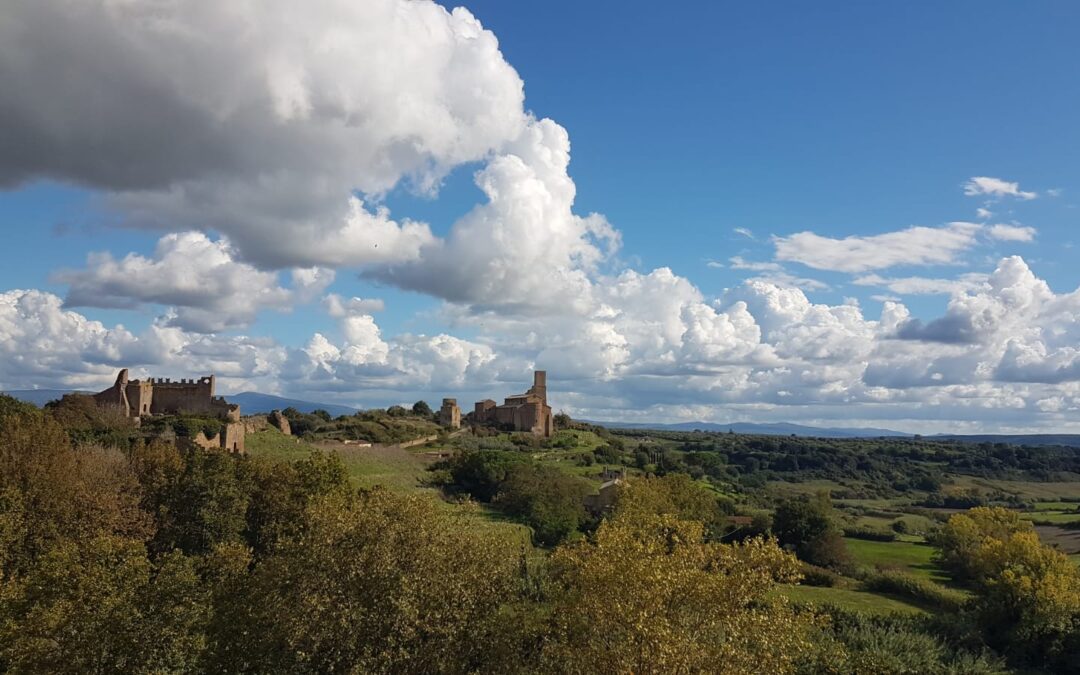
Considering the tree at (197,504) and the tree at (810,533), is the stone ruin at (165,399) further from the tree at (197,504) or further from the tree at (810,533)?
the tree at (810,533)

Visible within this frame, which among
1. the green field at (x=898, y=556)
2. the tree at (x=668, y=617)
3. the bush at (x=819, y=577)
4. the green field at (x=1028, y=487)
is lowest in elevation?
the green field at (x=1028, y=487)

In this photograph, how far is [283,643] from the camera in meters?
22.7

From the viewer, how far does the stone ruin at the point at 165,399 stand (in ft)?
263

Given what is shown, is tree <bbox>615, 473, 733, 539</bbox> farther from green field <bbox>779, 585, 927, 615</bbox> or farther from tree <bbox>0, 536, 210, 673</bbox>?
tree <bbox>0, 536, 210, 673</bbox>

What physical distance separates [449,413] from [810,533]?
82.2 metres

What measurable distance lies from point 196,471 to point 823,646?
3709cm

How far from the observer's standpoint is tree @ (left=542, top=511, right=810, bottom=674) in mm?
18750

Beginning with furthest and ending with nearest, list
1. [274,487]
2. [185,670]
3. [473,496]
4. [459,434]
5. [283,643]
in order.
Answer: [459,434] < [473,496] < [274,487] < [185,670] < [283,643]

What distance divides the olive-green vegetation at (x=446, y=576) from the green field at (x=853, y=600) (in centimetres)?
36

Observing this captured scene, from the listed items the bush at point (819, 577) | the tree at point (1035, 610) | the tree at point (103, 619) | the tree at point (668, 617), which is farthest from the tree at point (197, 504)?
the tree at point (1035, 610)

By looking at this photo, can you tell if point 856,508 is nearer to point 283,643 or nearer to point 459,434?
point 459,434

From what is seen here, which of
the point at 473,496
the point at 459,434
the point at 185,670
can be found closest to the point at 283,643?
the point at 185,670

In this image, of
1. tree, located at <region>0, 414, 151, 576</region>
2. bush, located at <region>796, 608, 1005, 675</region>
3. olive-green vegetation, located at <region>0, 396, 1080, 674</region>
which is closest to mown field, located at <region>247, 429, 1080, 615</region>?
olive-green vegetation, located at <region>0, 396, 1080, 674</region>

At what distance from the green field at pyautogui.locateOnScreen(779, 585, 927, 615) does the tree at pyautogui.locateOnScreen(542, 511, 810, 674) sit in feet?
94.0
